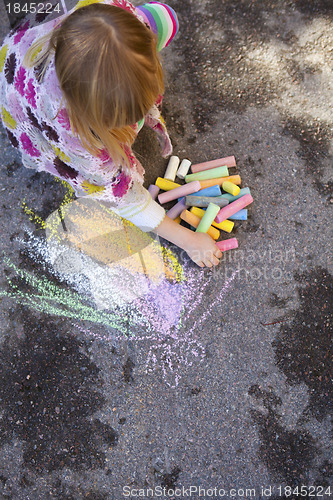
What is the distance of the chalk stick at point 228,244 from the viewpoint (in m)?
2.08

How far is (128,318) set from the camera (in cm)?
211

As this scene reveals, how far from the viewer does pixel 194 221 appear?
2064mm

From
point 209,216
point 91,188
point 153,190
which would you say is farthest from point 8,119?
point 209,216

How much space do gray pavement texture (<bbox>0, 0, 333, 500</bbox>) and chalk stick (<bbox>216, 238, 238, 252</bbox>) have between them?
0.08 m

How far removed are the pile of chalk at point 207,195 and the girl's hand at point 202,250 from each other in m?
0.05

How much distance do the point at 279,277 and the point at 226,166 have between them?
719 mm

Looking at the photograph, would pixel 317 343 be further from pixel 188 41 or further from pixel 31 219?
pixel 188 41

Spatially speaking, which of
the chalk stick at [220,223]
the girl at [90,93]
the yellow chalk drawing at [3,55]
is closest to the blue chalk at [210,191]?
the chalk stick at [220,223]

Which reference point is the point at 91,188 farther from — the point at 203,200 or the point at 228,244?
the point at 228,244

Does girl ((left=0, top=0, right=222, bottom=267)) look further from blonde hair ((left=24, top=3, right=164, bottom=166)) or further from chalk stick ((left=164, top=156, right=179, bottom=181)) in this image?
chalk stick ((left=164, top=156, right=179, bottom=181))

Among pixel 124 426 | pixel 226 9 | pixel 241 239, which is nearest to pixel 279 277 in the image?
pixel 241 239

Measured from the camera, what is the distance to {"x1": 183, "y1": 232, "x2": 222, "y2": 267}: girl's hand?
2.00 metres

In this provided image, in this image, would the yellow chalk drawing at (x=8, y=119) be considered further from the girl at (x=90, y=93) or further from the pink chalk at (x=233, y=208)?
the pink chalk at (x=233, y=208)

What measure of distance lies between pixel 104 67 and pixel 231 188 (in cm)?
121
